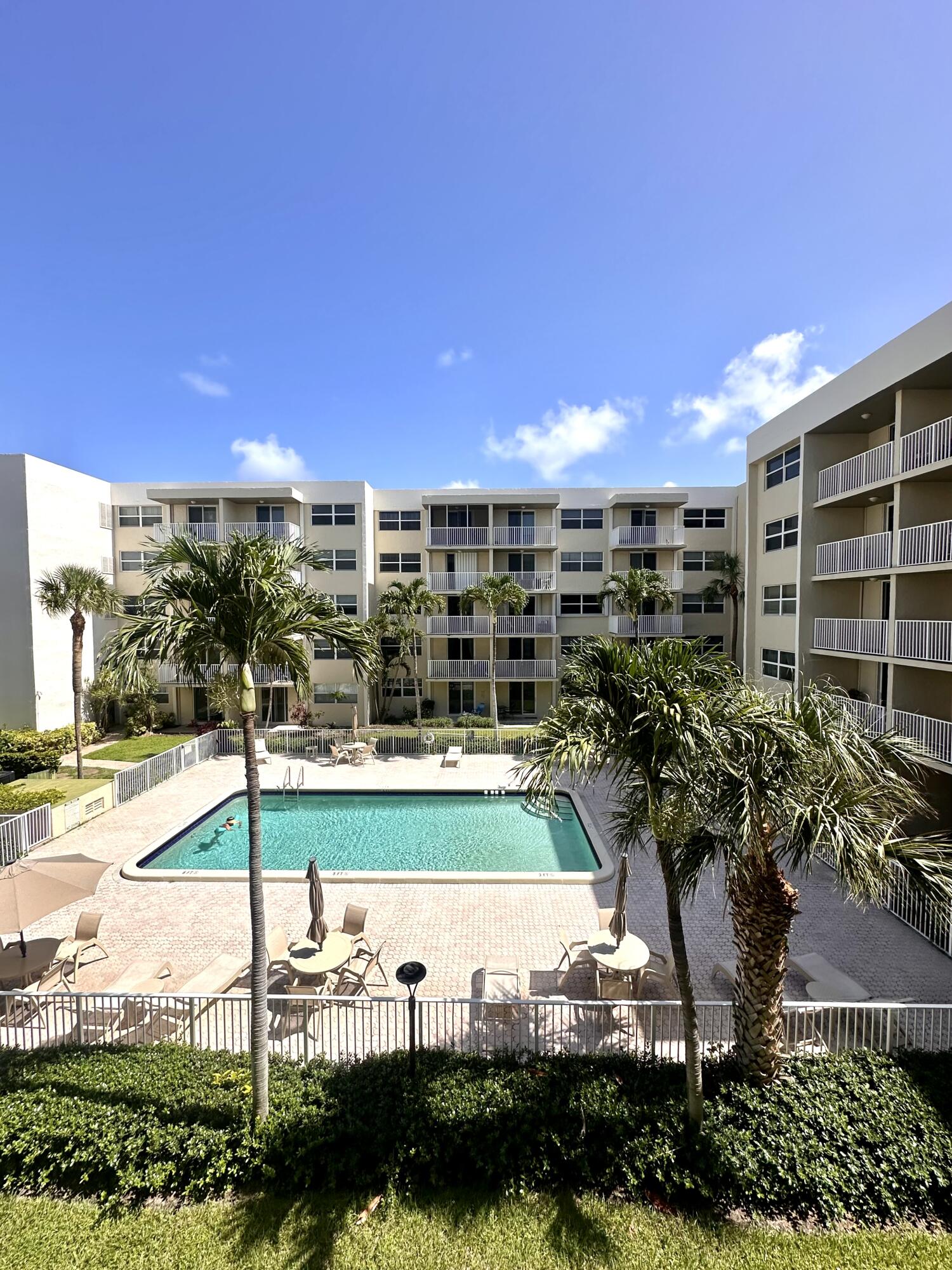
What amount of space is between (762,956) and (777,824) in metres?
1.49

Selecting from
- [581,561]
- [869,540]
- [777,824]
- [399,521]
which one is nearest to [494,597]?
[581,561]

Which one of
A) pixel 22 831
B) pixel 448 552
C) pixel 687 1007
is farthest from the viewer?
pixel 448 552

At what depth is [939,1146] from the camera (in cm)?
534

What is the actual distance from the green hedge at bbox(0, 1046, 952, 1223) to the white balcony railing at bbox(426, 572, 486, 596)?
22641 millimetres

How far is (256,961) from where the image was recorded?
19.0ft

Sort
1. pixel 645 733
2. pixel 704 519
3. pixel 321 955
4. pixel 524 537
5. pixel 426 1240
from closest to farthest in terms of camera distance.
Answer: pixel 426 1240 → pixel 645 733 → pixel 321 955 → pixel 524 537 → pixel 704 519

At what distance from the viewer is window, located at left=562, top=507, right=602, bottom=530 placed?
30047 millimetres

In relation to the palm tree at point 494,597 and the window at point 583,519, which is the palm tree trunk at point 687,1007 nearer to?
A: the palm tree at point 494,597

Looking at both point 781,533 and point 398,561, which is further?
point 398,561

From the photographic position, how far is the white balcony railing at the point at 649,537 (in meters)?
28.6

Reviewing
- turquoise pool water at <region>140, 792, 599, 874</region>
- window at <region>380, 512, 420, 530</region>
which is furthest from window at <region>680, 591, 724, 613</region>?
turquoise pool water at <region>140, 792, 599, 874</region>

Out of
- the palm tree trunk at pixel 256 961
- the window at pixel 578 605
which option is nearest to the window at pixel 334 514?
the window at pixel 578 605

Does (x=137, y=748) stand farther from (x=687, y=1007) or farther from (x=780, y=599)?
(x=780, y=599)

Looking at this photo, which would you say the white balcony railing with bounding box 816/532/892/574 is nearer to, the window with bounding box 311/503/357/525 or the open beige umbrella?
the open beige umbrella
